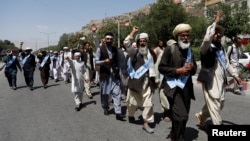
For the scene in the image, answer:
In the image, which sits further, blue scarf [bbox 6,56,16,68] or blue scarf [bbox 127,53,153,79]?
blue scarf [bbox 6,56,16,68]

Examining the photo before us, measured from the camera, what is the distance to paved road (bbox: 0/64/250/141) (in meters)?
6.18

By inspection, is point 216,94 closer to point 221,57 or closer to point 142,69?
point 221,57

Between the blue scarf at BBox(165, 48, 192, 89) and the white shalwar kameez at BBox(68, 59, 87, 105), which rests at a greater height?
the blue scarf at BBox(165, 48, 192, 89)

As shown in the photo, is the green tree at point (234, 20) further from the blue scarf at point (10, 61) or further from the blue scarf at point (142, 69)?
the blue scarf at point (142, 69)

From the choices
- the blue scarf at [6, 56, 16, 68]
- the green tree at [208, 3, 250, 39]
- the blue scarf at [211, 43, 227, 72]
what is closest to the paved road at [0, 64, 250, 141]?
the blue scarf at [211, 43, 227, 72]

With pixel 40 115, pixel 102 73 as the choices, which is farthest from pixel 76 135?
pixel 40 115

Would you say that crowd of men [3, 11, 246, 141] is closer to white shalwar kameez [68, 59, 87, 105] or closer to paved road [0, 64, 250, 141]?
white shalwar kameez [68, 59, 87, 105]

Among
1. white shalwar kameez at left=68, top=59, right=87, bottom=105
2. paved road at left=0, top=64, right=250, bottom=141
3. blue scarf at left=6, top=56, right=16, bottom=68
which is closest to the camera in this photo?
paved road at left=0, top=64, right=250, bottom=141

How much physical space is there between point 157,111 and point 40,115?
9.30 ft

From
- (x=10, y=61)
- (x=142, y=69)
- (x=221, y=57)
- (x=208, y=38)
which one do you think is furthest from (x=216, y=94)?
(x=10, y=61)

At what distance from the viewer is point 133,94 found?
667cm

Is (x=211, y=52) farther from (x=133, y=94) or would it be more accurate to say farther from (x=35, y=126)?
(x=35, y=126)

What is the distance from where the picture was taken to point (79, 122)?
7383mm

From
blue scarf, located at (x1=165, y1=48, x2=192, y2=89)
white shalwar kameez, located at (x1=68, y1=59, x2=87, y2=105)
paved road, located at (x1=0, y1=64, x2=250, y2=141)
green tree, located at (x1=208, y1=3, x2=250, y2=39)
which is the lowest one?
paved road, located at (x1=0, y1=64, x2=250, y2=141)
